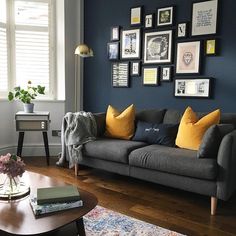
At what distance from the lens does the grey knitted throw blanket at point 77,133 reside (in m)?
3.24

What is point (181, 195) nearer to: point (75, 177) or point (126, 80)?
point (75, 177)

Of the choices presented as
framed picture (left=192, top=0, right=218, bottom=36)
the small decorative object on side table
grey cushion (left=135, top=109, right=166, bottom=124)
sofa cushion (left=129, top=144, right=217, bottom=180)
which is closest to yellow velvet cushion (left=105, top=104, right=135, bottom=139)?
grey cushion (left=135, top=109, right=166, bottom=124)

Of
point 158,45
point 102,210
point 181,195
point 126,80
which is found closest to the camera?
point 102,210

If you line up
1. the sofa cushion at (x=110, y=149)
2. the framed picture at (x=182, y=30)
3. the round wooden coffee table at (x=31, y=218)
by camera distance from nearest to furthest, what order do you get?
the round wooden coffee table at (x=31, y=218) < the sofa cushion at (x=110, y=149) < the framed picture at (x=182, y=30)

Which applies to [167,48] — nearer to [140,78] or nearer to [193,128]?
[140,78]

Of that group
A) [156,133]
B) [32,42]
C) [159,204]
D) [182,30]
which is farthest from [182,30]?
[32,42]

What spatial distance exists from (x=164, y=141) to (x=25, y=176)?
5.10 feet

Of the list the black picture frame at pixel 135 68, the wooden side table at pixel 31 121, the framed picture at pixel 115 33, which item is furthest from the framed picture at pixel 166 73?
the wooden side table at pixel 31 121

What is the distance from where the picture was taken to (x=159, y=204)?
2.58m

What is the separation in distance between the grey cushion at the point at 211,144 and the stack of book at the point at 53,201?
49.8 inches

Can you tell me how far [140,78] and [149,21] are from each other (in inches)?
31.2

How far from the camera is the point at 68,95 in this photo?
4.34 metres

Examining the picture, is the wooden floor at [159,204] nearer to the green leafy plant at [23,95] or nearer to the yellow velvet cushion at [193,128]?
the yellow velvet cushion at [193,128]

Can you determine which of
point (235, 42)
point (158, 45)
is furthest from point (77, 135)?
point (235, 42)
